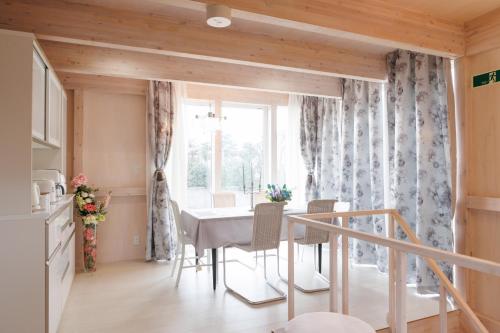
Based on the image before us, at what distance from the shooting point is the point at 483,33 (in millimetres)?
3016

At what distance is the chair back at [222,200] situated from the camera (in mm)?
4883

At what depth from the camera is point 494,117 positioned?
9.77 feet

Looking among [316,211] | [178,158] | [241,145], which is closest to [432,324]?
[316,211]

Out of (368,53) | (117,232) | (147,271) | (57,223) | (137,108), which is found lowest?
(147,271)

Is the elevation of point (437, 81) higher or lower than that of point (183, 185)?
higher

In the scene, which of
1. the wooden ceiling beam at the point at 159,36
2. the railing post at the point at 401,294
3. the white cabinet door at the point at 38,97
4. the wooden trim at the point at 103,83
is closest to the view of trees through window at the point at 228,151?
the wooden trim at the point at 103,83

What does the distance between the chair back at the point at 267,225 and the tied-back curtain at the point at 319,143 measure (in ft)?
6.50

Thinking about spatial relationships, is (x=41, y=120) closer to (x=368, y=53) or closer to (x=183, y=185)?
(x=183, y=185)

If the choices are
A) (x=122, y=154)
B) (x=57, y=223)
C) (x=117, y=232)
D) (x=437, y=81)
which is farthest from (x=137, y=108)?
(x=437, y=81)

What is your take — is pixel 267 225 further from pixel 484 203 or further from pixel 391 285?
pixel 484 203

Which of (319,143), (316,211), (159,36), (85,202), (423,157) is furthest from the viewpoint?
(319,143)

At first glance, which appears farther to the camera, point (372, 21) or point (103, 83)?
point (103, 83)

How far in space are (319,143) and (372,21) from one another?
3.09 meters

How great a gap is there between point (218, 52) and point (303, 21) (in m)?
0.97
